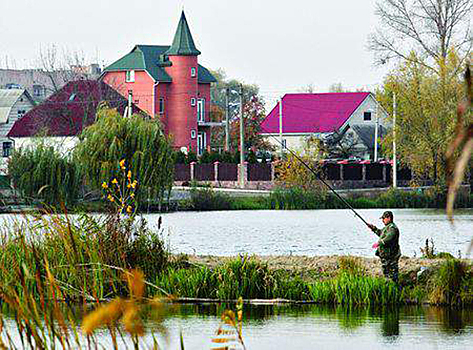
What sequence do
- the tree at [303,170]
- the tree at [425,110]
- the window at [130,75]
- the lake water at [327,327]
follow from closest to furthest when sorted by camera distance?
the lake water at [327,327] < the tree at [425,110] < the tree at [303,170] < the window at [130,75]

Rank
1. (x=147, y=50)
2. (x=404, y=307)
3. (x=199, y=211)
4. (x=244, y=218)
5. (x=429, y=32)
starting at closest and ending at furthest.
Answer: (x=404, y=307), (x=244, y=218), (x=199, y=211), (x=429, y=32), (x=147, y=50)

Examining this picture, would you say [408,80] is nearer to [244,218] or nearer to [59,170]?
[244,218]

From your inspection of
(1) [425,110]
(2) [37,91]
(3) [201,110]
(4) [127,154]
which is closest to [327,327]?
(4) [127,154]

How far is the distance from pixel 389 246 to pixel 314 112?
218 feet

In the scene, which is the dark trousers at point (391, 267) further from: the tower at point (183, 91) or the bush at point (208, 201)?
the tower at point (183, 91)

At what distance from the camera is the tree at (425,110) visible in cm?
4831

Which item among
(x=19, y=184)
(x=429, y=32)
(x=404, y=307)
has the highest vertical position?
(x=429, y=32)

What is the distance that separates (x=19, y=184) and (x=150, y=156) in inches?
212

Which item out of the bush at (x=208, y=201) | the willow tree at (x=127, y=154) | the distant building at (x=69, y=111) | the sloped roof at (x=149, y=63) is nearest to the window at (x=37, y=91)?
the sloped roof at (x=149, y=63)

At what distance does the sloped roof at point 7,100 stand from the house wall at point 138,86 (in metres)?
6.98

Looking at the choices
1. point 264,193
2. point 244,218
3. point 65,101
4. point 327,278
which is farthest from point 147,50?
point 327,278

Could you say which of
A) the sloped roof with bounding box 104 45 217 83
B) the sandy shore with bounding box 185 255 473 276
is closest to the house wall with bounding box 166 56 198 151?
the sloped roof with bounding box 104 45 217 83

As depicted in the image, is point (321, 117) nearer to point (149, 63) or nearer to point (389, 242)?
point (149, 63)

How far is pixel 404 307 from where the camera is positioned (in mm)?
14773
